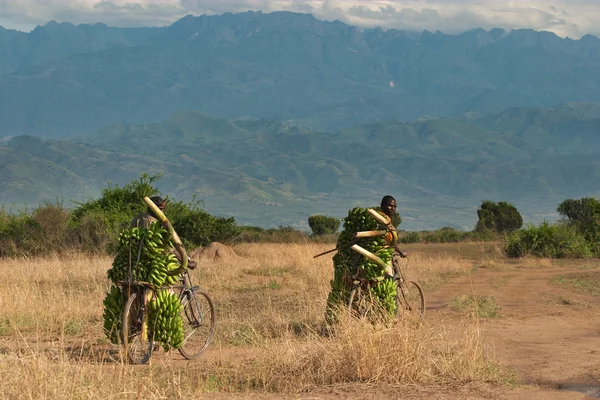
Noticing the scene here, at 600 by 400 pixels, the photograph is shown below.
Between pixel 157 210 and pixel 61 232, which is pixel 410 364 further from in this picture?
pixel 61 232

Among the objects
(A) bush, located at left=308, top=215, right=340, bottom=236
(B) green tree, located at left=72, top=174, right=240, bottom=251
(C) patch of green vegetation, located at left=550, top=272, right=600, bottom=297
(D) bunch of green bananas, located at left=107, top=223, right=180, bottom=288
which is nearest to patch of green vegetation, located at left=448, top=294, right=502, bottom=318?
(C) patch of green vegetation, located at left=550, top=272, right=600, bottom=297

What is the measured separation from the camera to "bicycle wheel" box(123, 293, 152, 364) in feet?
34.1

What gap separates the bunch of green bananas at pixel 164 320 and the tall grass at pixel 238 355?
0.28 metres

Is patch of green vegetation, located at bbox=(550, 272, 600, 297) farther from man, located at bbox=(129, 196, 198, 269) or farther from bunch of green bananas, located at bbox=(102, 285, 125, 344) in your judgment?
bunch of green bananas, located at bbox=(102, 285, 125, 344)

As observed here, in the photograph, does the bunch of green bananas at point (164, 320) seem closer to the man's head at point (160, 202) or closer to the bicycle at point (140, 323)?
the bicycle at point (140, 323)

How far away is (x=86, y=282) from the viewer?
60.8 feet

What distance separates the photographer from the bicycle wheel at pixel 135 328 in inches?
409

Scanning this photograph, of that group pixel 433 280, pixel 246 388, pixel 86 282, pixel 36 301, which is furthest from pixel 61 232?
pixel 246 388

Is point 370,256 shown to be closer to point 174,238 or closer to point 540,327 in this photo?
point 174,238

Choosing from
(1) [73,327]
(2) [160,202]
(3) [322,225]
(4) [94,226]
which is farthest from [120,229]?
(3) [322,225]

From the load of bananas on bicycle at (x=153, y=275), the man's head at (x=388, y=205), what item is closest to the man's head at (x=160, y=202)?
the load of bananas on bicycle at (x=153, y=275)

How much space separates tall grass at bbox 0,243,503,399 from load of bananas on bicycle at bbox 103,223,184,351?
0.35 meters

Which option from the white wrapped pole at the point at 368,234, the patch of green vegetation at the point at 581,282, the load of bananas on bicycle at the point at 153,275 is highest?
the white wrapped pole at the point at 368,234

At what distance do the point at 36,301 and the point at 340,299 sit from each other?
4.69 m
